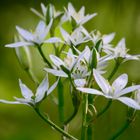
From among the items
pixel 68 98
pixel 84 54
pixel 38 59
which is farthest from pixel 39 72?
pixel 84 54

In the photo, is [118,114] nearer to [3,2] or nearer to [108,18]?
[108,18]

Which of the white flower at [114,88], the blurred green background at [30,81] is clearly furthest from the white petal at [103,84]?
the blurred green background at [30,81]

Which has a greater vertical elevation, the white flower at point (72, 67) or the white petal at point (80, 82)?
the white flower at point (72, 67)

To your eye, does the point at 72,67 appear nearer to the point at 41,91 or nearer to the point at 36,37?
the point at 41,91

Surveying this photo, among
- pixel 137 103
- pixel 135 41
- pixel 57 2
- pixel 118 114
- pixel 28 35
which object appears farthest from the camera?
pixel 57 2

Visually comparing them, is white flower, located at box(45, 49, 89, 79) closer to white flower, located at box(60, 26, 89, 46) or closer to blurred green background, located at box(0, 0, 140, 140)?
white flower, located at box(60, 26, 89, 46)

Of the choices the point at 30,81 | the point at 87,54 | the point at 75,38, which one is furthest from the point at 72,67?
the point at 30,81

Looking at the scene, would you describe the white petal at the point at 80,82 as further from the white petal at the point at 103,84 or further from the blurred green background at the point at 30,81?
the blurred green background at the point at 30,81

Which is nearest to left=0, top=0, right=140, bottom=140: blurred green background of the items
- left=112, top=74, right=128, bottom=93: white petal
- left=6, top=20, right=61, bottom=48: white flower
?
left=6, top=20, right=61, bottom=48: white flower
